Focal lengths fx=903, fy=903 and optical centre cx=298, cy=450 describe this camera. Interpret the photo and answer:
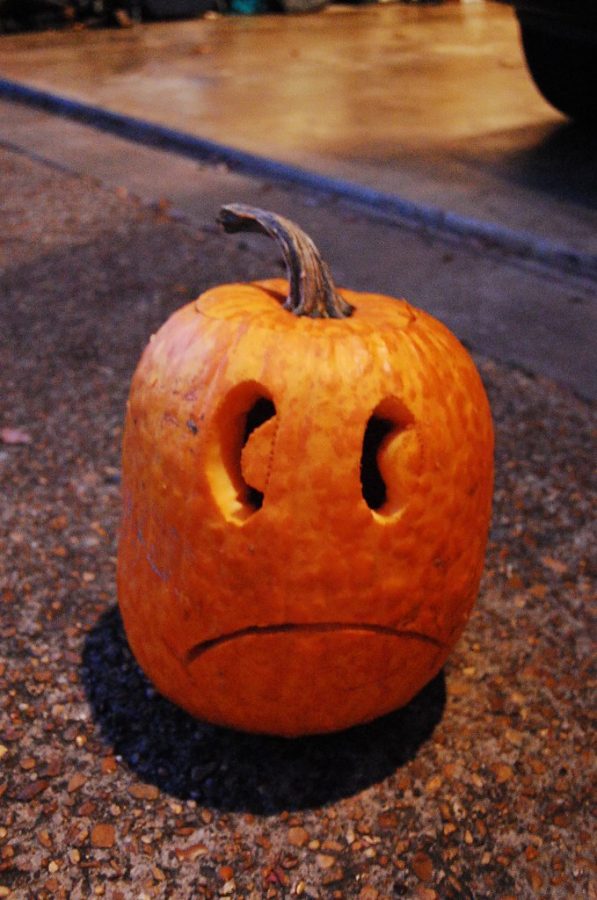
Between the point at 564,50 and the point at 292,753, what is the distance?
19.1ft

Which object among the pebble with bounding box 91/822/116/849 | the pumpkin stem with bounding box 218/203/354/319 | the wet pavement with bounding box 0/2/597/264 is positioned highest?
the pumpkin stem with bounding box 218/203/354/319

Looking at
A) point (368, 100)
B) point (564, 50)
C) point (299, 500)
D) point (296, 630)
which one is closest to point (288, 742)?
point (296, 630)

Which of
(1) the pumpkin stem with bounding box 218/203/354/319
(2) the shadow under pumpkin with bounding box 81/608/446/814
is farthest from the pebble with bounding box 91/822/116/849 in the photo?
(1) the pumpkin stem with bounding box 218/203/354/319

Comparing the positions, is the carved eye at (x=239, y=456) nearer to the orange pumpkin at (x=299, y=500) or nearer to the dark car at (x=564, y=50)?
the orange pumpkin at (x=299, y=500)

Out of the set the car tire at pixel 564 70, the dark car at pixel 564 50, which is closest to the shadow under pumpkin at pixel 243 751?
the dark car at pixel 564 50

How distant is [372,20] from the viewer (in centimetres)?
1330

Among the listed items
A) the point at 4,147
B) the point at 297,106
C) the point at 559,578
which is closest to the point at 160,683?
the point at 559,578

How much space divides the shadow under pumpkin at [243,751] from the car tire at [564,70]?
543 cm

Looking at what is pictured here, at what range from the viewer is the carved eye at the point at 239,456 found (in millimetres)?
1685

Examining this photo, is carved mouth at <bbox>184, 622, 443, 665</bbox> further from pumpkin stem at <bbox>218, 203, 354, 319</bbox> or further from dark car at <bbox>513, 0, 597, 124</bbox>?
dark car at <bbox>513, 0, 597, 124</bbox>

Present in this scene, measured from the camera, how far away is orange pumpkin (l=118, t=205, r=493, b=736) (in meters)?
1.69

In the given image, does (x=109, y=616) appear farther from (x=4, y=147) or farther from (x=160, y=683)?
(x=4, y=147)

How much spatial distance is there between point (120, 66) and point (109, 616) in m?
8.65

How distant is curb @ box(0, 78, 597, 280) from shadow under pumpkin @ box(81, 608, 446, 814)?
3134 mm
